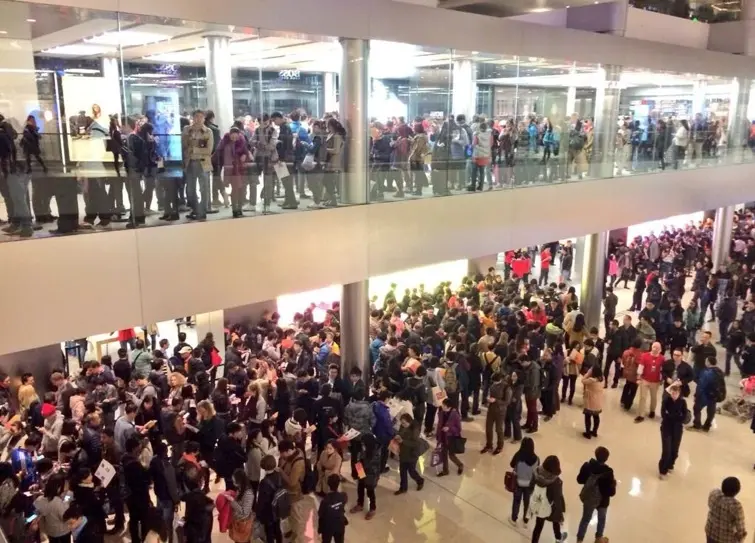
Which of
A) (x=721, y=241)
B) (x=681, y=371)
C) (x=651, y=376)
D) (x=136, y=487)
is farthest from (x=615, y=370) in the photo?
(x=721, y=241)

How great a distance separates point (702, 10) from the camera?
1700 cm

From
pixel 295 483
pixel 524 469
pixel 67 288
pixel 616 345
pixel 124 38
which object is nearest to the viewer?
pixel 67 288

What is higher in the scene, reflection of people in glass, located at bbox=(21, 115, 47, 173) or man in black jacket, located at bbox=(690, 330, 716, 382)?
reflection of people in glass, located at bbox=(21, 115, 47, 173)

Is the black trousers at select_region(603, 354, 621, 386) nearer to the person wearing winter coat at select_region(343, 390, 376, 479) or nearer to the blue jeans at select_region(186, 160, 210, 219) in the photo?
the person wearing winter coat at select_region(343, 390, 376, 479)

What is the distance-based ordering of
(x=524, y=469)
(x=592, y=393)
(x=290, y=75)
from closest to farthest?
(x=524, y=469) < (x=592, y=393) < (x=290, y=75)

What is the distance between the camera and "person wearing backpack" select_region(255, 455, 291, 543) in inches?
238

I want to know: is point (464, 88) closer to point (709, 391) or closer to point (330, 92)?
point (330, 92)

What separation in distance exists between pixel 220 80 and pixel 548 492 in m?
7.50

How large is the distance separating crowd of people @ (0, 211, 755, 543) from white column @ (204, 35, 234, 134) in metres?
3.54

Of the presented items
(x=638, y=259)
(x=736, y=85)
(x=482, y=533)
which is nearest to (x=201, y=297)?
(x=482, y=533)

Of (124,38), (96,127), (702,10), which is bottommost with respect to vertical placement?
(96,127)

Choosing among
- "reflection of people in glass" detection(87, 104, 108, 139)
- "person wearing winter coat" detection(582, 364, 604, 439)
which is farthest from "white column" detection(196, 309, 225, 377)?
"person wearing winter coat" detection(582, 364, 604, 439)

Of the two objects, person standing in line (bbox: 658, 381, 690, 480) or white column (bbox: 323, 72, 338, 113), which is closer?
person standing in line (bbox: 658, 381, 690, 480)

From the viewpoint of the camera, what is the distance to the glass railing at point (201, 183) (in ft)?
20.1
